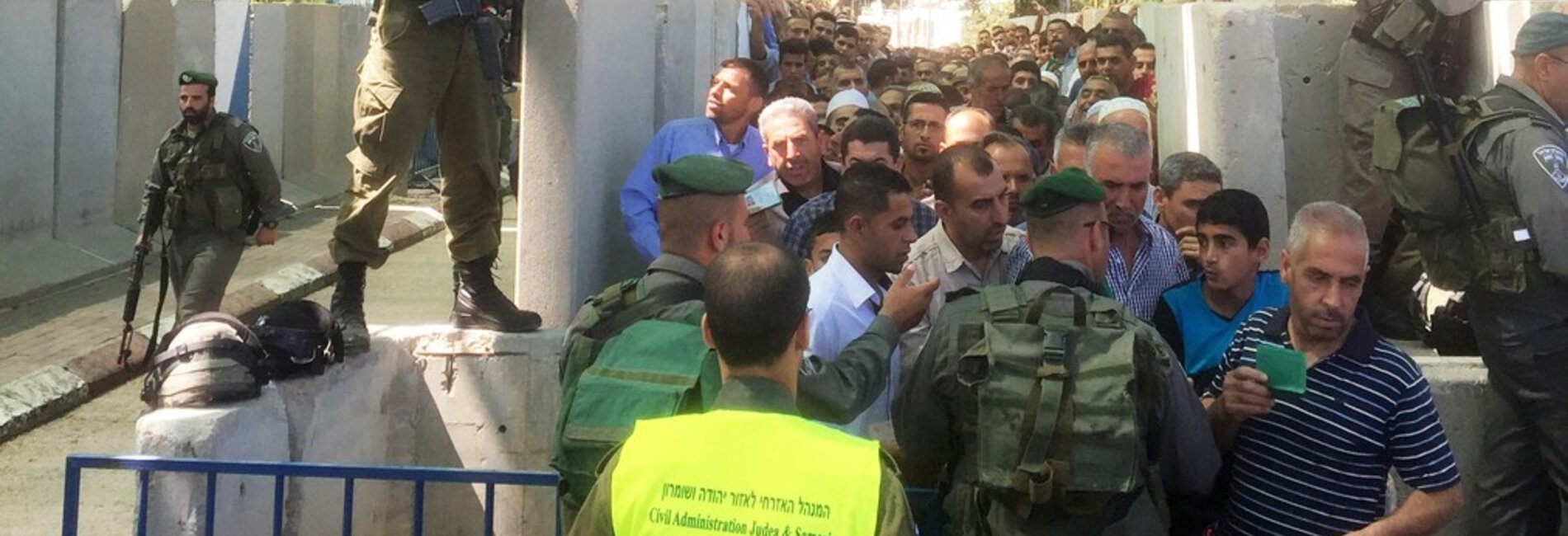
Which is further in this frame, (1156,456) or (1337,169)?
(1337,169)

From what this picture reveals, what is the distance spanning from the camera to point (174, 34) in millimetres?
13453

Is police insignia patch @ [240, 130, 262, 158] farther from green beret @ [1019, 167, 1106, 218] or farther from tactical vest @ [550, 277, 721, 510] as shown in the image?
green beret @ [1019, 167, 1106, 218]

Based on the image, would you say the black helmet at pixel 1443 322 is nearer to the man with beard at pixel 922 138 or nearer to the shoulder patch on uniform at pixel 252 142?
the man with beard at pixel 922 138

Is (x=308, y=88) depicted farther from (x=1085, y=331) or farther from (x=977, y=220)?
(x=1085, y=331)

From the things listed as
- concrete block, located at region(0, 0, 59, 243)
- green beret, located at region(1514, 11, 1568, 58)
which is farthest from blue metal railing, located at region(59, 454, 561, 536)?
concrete block, located at region(0, 0, 59, 243)

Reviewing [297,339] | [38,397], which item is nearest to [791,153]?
[297,339]

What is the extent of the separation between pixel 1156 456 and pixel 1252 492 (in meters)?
0.50

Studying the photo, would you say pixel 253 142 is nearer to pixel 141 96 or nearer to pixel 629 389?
pixel 141 96

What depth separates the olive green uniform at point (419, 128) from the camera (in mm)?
5008

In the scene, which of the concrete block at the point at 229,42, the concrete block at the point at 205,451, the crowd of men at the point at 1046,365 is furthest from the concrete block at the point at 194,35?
the crowd of men at the point at 1046,365

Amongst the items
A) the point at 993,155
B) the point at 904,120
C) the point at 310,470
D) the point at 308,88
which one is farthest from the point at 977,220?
the point at 308,88

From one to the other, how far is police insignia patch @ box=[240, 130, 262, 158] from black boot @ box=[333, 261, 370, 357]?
376 cm

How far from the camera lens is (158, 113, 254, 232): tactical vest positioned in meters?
8.59

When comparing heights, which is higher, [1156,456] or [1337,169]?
[1337,169]
